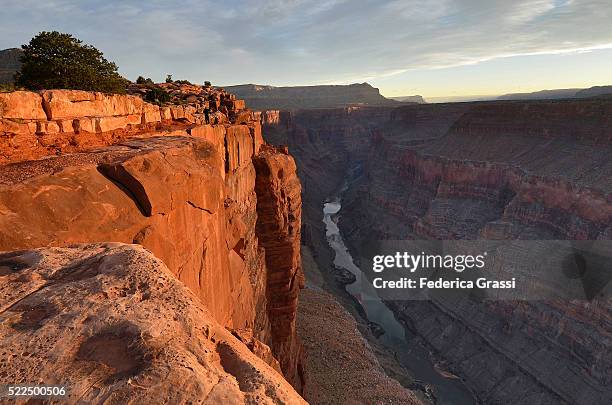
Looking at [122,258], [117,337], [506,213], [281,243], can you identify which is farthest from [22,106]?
[506,213]

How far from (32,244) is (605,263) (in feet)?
122

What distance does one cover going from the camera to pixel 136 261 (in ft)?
15.7

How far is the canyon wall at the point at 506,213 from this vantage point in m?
29.6

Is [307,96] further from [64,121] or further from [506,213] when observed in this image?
[64,121]

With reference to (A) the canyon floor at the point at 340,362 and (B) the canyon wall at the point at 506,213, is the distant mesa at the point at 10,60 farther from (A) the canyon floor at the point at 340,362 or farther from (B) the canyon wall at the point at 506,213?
(B) the canyon wall at the point at 506,213

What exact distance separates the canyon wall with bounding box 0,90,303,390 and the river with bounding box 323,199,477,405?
21.9 metres

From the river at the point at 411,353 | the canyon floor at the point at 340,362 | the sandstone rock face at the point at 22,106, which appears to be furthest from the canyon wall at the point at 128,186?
the river at the point at 411,353

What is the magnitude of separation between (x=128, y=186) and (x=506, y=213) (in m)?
41.3

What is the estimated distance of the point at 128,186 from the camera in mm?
7086

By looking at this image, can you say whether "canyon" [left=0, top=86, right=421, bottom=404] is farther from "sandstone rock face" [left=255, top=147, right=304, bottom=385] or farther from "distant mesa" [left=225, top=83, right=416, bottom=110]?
"distant mesa" [left=225, top=83, right=416, bottom=110]

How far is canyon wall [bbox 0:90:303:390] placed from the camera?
5.91m

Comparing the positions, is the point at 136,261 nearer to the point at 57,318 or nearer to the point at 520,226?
the point at 57,318

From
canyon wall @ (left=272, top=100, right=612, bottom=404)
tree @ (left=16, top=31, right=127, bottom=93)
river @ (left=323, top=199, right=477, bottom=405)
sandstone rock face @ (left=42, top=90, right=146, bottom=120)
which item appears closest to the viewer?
sandstone rock face @ (left=42, top=90, right=146, bottom=120)

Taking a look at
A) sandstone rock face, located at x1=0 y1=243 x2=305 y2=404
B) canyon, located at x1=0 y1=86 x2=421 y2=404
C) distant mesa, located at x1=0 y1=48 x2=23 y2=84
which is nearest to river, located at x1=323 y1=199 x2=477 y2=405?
canyon, located at x1=0 y1=86 x2=421 y2=404
